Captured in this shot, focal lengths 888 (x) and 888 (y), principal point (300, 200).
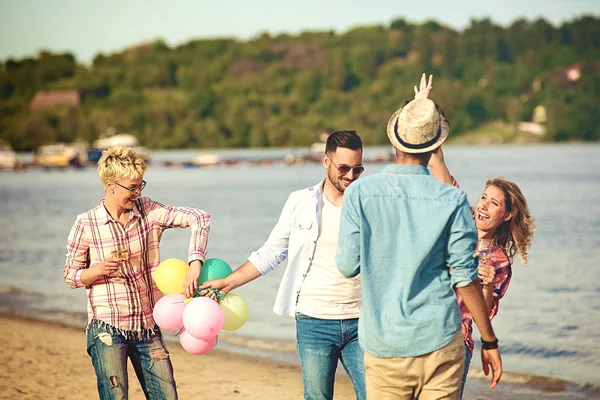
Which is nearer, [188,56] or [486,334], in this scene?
[486,334]

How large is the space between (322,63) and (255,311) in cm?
15085

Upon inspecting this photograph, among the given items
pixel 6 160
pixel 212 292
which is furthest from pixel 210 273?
pixel 6 160

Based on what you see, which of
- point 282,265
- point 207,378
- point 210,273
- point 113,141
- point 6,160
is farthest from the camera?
point 113,141

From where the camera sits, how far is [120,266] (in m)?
4.48

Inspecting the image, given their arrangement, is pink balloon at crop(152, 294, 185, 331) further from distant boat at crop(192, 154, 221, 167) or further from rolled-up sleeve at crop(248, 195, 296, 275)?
distant boat at crop(192, 154, 221, 167)

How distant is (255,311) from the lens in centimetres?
1372

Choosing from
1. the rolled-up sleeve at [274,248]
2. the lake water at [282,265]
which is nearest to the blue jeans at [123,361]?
the rolled-up sleeve at [274,248]

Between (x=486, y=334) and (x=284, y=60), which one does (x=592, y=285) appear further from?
(x=284, y=60)

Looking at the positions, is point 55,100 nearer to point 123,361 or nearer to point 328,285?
point 123,361

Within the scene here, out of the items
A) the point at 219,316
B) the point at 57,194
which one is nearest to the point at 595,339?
the point at 219,316

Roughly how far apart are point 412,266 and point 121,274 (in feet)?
5.61

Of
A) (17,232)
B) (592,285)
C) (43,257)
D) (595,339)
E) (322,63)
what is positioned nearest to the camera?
(595,339)

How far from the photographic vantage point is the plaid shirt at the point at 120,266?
14.7 ft

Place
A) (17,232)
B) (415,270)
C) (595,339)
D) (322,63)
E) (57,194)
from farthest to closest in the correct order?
(322,63), (57,194), (17,232), (595,339), (415,270)
